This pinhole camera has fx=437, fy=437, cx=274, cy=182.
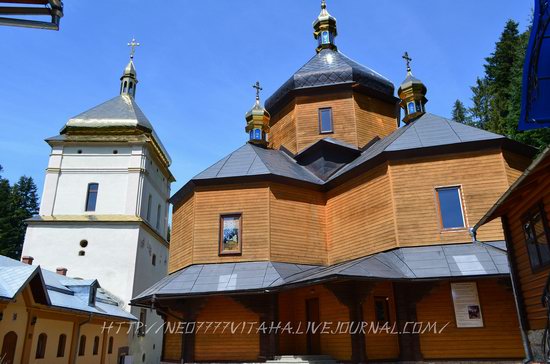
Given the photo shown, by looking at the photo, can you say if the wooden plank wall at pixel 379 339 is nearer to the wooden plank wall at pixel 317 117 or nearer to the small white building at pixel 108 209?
the wooden plank wall at pixel 317 117

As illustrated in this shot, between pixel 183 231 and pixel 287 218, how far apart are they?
391cm

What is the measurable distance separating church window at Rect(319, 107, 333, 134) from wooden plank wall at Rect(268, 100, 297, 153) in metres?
1.12

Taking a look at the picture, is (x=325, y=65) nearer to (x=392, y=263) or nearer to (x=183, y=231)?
(x=183, y=231)

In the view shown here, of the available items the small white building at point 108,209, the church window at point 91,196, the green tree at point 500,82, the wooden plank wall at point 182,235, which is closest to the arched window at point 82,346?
the small white building at point 108,209

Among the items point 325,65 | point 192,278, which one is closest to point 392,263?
point 192,278

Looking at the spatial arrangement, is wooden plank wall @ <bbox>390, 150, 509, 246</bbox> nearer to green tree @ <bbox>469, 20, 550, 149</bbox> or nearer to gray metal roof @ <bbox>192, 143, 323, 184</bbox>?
gray metal roof @ <bbox>192, 143, 323, 184</bbox>

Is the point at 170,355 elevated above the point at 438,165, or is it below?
below

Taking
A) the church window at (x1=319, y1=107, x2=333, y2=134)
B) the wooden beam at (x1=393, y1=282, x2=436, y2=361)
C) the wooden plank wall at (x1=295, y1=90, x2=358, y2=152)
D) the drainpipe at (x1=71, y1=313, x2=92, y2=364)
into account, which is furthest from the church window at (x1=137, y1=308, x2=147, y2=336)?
the wooden beam at (x1=393, y1=282, x2=436, y2=361)

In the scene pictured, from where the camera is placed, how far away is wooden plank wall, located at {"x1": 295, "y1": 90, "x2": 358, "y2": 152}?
55.9ft

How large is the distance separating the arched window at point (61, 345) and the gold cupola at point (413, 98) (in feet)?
47.9

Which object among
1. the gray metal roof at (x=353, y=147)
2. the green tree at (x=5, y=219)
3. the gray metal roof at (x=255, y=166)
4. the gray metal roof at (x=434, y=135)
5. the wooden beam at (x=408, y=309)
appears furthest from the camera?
the green tree at (x=5, y=219)

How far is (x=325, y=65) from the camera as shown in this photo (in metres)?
19.0

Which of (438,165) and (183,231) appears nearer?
(438,165)

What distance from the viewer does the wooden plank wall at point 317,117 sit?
55.9ft
